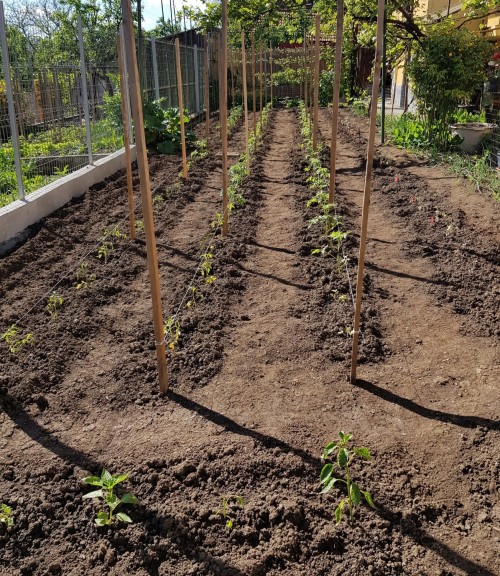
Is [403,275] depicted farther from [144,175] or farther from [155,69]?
[155,69]

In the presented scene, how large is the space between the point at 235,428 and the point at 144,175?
4.51ft

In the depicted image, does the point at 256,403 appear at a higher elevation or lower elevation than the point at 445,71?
lower

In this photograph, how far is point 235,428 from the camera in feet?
9.46

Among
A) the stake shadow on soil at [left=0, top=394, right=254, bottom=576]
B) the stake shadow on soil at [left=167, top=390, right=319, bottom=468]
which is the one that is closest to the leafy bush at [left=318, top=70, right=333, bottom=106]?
the stake shadow on soil at [left=167, top=390, right=319, bottom=468]

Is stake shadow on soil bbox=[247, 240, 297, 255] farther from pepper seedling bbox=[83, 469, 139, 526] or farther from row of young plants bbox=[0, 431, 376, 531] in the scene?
pepper seedling bbox=[83, 469, 139, 526]

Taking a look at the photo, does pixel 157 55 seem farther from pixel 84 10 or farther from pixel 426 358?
pixel 84 10

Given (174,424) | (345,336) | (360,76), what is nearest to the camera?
(174,424)

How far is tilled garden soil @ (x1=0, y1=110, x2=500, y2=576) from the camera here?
221cm

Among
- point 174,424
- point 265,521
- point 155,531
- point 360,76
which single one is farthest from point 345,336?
point 360,76

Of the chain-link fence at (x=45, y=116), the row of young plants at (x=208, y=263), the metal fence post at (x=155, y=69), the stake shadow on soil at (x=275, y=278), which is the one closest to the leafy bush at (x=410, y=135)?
the row of young plants at (x=208, y=263)

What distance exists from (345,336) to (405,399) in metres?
0.75

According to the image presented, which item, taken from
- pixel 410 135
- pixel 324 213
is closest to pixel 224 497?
pixel 324 213

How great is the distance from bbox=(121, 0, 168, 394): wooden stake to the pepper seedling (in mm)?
829

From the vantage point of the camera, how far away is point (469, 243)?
209 inches
